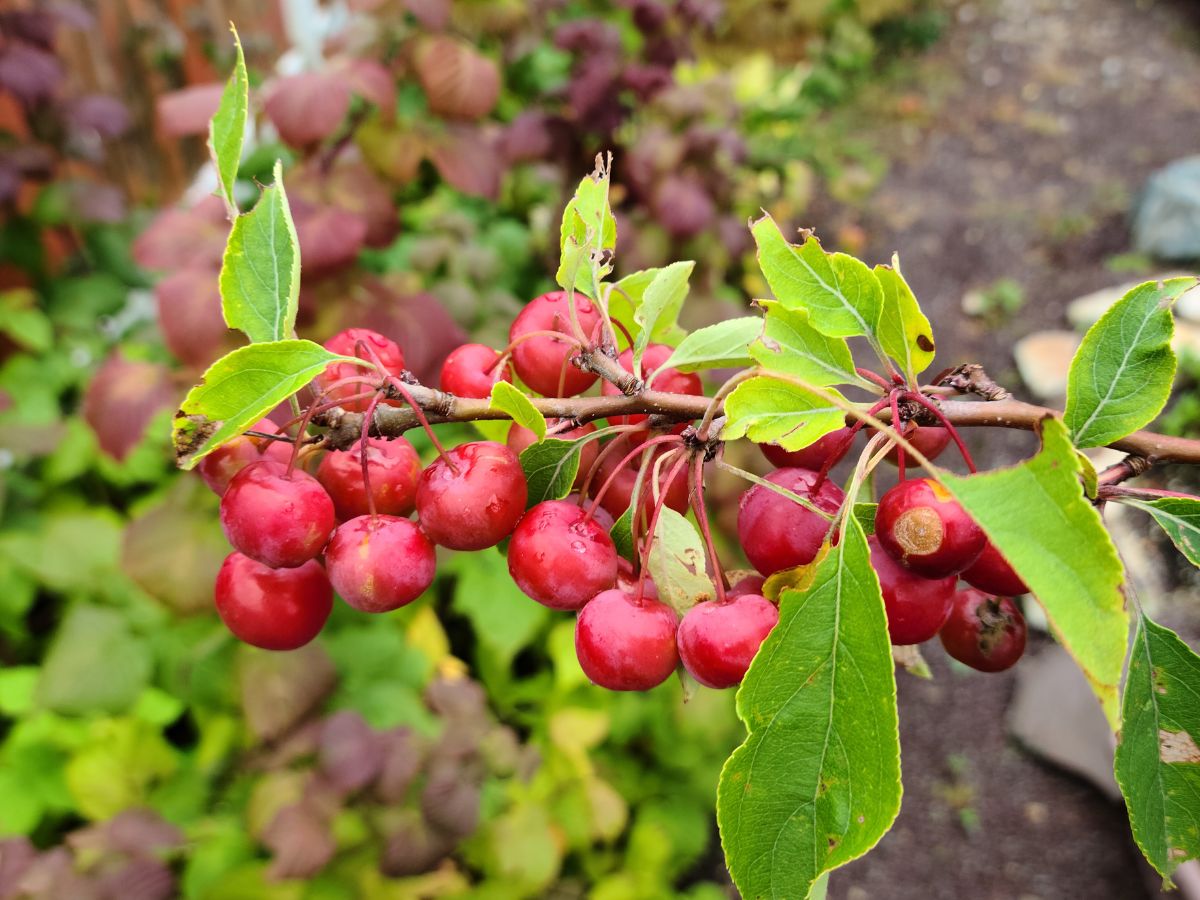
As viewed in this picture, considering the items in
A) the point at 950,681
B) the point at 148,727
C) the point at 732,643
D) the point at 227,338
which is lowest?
the point at 950,681

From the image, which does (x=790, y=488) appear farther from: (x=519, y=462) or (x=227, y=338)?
(x=227, y=338)

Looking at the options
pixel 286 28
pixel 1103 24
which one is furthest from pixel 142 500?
pixel 1103 24

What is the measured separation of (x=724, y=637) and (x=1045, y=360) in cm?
366

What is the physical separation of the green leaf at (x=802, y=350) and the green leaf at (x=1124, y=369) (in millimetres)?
134

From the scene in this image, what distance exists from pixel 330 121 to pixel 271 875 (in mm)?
1191

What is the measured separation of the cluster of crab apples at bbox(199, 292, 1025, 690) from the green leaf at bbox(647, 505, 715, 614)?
0.01m

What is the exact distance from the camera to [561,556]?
596mm

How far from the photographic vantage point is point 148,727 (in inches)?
63.0

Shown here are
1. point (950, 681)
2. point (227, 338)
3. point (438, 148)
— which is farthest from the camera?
point (950, 681)

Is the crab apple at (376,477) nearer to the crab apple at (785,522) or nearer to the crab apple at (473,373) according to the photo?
the crab apple at (473,373)

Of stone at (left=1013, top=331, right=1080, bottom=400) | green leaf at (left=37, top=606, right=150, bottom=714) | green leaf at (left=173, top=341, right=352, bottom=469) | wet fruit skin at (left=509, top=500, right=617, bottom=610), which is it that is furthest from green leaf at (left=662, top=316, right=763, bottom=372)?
stone at (left=1013, top=331, right=1080, bottom=400)

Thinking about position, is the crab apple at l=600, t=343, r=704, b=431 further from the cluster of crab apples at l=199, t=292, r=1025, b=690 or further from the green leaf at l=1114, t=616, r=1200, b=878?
the green leaf at l=1114, t=616, r=1200, b=878

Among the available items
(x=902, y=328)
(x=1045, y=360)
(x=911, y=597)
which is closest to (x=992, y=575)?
(x=911, y=597)

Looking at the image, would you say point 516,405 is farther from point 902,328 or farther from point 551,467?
point 902,328
